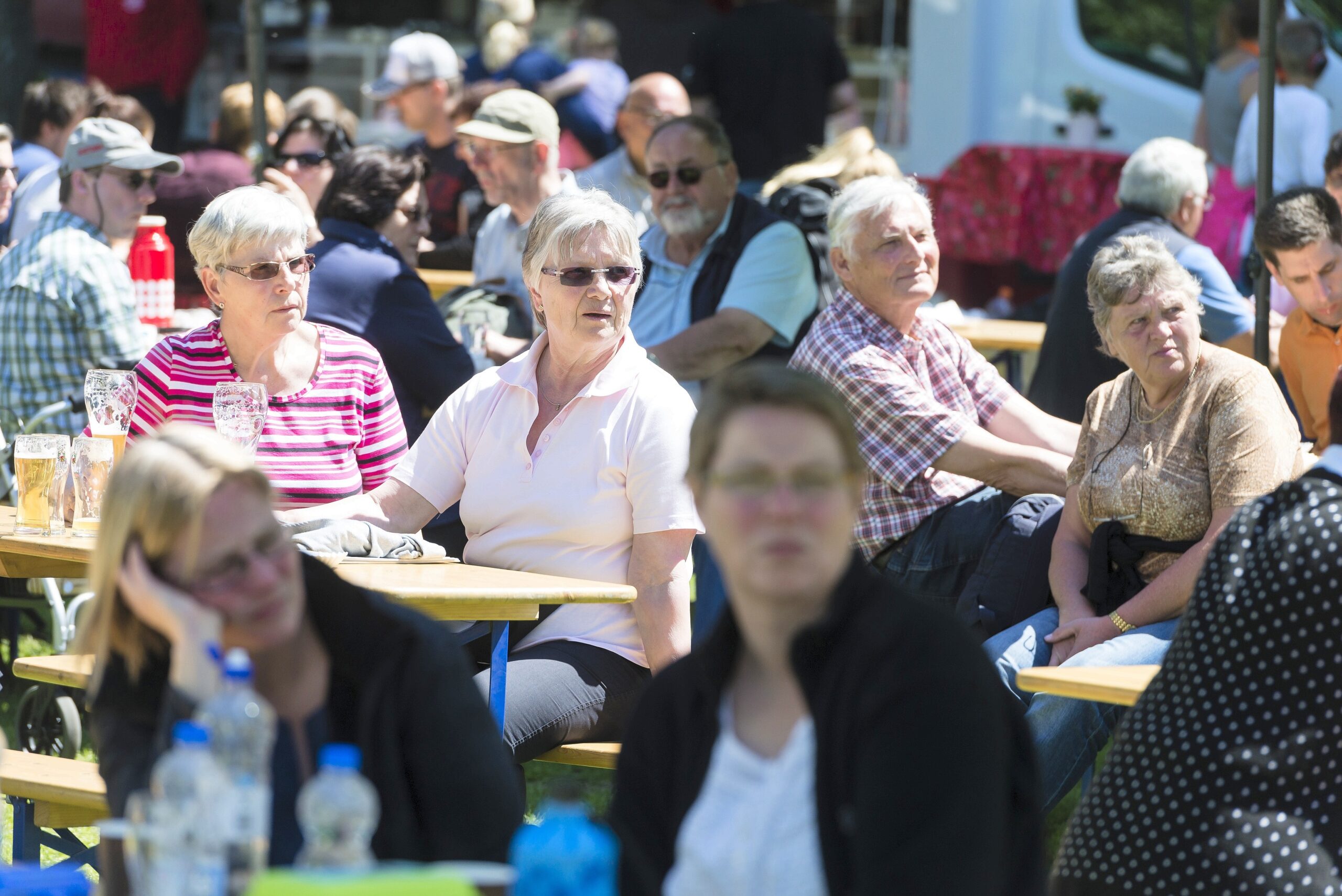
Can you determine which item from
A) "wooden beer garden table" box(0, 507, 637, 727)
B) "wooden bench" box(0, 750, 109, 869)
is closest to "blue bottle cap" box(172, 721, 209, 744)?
"wooden beer garden table" box(0, 507, 637, 727)

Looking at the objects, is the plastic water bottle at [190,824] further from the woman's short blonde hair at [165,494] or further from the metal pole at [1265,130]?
the metal pole at [1265,130]

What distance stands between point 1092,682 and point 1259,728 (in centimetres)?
52

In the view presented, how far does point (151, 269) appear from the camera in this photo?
5.59 m

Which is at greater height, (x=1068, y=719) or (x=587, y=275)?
(x=587, y=275)

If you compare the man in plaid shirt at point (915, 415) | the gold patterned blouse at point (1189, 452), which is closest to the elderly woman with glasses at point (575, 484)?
the man in plaid shirt at point (915, 415)

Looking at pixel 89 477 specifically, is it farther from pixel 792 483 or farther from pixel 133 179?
pixel 792 483

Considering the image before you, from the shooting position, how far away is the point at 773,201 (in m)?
5.66

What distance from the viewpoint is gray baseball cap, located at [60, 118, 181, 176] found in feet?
17.1

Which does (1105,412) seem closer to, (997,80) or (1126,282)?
(1126,282)

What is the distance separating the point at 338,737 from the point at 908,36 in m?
8.57

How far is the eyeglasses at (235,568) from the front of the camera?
1.88 meters

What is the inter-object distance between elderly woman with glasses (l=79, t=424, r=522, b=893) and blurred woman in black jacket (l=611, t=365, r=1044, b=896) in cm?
22

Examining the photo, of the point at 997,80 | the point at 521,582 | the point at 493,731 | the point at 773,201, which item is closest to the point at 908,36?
the point at 997,80

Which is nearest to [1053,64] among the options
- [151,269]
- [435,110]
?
[435,110]
